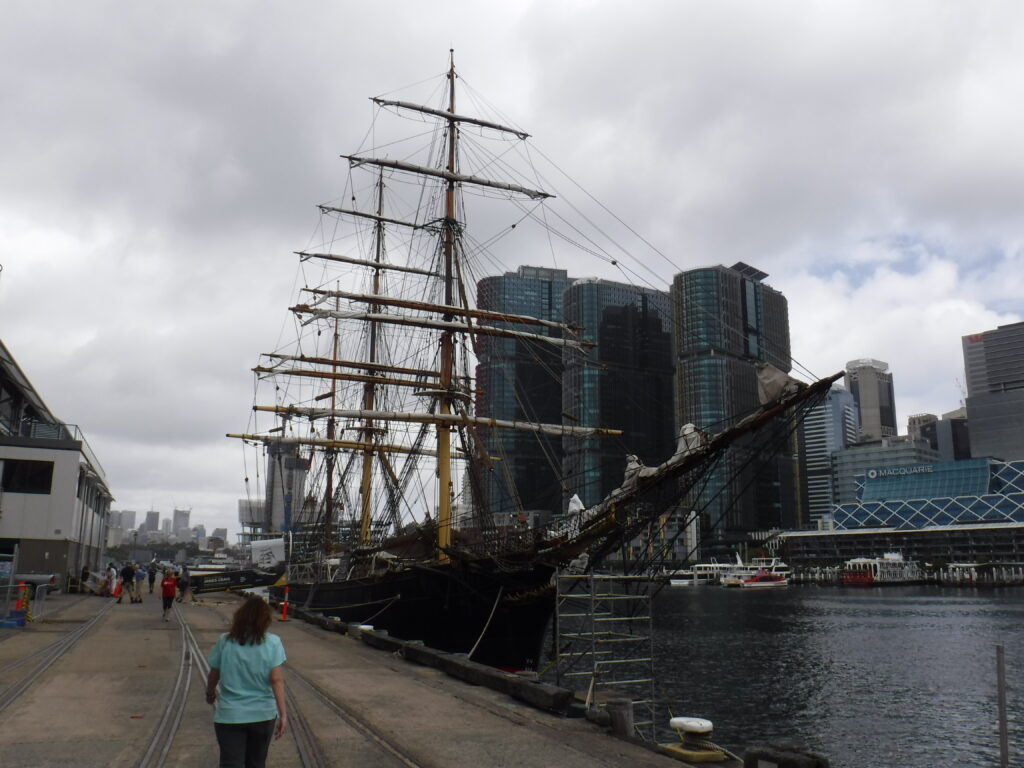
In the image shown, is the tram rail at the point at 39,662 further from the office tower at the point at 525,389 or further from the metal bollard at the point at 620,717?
the office tower at the point at 525,389

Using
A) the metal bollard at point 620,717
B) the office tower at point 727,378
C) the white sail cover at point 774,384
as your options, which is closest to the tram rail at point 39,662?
the metal bollard at point 620,717

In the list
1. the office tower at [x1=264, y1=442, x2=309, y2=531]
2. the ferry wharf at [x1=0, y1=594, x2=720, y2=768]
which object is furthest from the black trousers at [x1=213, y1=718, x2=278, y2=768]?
the office tower at [x1=264, y1=442, x2=309, y2=531]

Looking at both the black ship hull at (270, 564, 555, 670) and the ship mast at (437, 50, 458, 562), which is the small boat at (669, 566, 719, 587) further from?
the black ship hull at (270, 564, 555, 670)

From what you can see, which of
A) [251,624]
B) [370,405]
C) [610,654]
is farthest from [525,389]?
[251,624]

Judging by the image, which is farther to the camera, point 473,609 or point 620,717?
point 473,609

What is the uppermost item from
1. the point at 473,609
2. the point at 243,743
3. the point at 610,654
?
the point at 243,743

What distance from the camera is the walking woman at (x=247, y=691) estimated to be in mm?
5355

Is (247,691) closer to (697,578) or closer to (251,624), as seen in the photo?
(251,624)

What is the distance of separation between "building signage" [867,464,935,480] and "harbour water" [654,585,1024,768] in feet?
428

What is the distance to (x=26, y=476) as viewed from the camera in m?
38.0

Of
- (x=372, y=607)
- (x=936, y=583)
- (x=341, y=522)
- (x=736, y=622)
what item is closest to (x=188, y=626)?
(x=372, y=607)

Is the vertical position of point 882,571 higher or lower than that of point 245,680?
lower

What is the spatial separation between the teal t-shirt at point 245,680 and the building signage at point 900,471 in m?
194

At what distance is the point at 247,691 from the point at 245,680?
74 mm
